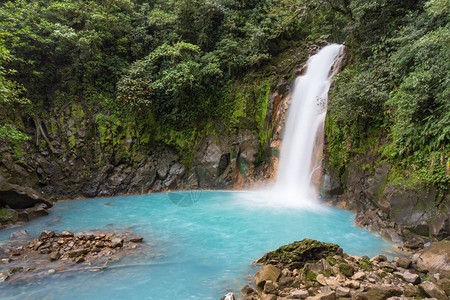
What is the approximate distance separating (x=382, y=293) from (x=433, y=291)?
717 millimetres

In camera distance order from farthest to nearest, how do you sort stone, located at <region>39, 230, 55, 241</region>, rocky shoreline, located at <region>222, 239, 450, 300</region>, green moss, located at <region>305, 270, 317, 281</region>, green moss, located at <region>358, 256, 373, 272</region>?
1. stone, located at <region>39, 230, 55, 241</region>
2. green moss, located at <region>358, 256, 373, 272</region>
3. green moss, located at <region>305, 270, 317, 281</region>
4. rocky shoreline, located at <region>222, 239, 450, 300</region>

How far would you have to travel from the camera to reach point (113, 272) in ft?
16.0

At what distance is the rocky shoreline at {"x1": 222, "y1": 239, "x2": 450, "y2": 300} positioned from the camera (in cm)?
343

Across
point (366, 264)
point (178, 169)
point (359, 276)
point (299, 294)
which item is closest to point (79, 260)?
point (299, 294)

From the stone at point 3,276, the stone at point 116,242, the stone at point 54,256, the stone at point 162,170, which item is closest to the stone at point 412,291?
the stone at point 116,242

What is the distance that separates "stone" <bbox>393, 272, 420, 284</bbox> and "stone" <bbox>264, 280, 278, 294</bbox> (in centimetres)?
222

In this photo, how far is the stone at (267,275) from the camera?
13.7 feet

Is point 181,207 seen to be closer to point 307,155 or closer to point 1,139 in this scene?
point 307,155

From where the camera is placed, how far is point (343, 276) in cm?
412

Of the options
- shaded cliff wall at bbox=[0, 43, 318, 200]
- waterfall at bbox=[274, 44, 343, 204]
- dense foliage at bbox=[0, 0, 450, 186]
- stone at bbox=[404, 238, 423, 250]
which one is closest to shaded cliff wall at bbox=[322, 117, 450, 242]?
stone at bbox=[404, 238, 423, 250]

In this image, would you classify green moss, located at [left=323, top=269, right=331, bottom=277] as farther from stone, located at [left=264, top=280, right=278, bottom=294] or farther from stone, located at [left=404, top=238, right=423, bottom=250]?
stone, located at [left=404, top=238, right=423, bottom=250]

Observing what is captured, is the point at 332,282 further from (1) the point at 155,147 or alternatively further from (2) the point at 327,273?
(1) the point at 155,147

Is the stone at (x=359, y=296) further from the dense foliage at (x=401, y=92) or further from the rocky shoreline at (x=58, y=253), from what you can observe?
the rocky shoreline at (x=58, y=253)

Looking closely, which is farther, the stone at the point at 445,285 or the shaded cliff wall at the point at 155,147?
the shaded cliff wall at the point at 155,147
